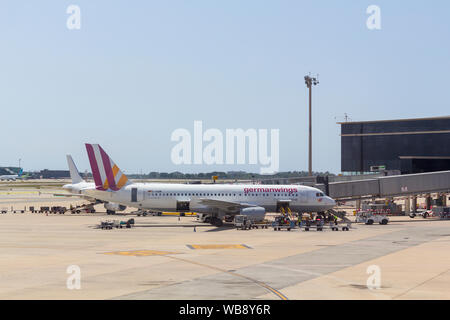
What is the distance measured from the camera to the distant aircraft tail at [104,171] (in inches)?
2645

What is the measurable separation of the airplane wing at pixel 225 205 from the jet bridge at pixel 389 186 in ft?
49.8

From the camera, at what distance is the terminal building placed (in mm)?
113188

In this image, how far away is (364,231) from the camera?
59406mm

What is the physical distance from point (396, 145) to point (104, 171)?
70.2 m

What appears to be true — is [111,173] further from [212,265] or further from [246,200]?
[212,265]

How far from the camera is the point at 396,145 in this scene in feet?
389

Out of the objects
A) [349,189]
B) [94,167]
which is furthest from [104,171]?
[349,189]

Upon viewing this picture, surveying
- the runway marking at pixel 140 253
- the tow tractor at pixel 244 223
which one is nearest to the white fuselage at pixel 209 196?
the tow tractor at pixel 244 223

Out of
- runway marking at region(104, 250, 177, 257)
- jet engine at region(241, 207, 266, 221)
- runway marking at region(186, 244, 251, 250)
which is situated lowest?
runway marking at region(186, 244, 251, 250)

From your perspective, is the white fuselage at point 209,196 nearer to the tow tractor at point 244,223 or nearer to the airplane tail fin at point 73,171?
the tow tractor at point 244,223

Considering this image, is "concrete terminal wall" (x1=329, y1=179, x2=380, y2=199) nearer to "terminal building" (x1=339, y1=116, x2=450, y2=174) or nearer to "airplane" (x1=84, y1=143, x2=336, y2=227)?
"airplane" (x1=84, y1=143, x2=336, y2=227)

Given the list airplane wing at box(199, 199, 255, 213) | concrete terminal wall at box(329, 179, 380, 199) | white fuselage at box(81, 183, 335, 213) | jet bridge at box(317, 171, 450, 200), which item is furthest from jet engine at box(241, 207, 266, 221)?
concrete terminal wall at box(329, 179, 380, 199)

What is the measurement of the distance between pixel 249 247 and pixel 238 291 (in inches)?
742

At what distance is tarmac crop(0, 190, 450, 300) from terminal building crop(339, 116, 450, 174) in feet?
185
